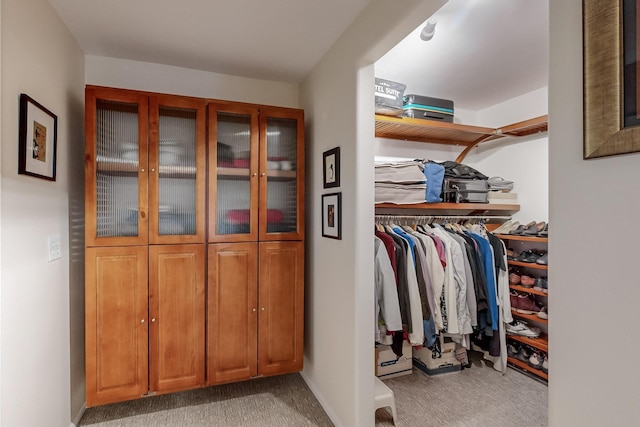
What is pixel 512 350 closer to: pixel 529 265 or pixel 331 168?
pixel 529 265

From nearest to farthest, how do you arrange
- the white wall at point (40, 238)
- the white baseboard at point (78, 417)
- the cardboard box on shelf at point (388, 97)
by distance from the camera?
the white wall at point (40, 238)
the white baseboard at point (78, 417)
the cardboard box on shelf at point (388, 97)

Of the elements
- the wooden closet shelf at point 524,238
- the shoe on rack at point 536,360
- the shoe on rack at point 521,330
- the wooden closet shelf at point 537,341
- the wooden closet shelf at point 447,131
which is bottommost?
the shoe on rack at point 536,360

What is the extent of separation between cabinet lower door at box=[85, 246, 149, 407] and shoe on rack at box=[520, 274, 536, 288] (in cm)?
302

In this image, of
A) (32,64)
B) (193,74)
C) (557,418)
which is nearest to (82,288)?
(32,64)

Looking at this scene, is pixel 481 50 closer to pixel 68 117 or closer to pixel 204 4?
pixel 204 4

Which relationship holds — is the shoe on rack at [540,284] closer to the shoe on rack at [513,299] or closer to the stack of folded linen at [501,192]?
the shoe on rack at [513,299]

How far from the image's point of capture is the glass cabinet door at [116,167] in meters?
2.00

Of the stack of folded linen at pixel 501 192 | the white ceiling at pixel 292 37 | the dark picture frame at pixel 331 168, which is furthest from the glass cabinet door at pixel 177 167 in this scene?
the stack of folded linen at pixel 501 192

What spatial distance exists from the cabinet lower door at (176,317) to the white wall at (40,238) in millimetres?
469

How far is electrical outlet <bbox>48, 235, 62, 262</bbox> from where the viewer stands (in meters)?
1.77

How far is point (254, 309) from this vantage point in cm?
234

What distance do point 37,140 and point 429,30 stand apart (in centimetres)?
215

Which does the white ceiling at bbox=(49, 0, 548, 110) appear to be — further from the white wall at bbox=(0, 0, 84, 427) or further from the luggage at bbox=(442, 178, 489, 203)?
the luggage at bbox=(442, 178, 489, 203)

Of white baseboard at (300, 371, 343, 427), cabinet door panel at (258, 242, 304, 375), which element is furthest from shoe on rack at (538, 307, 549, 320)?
cabinet door panel at (258, 242, 304, 375)
